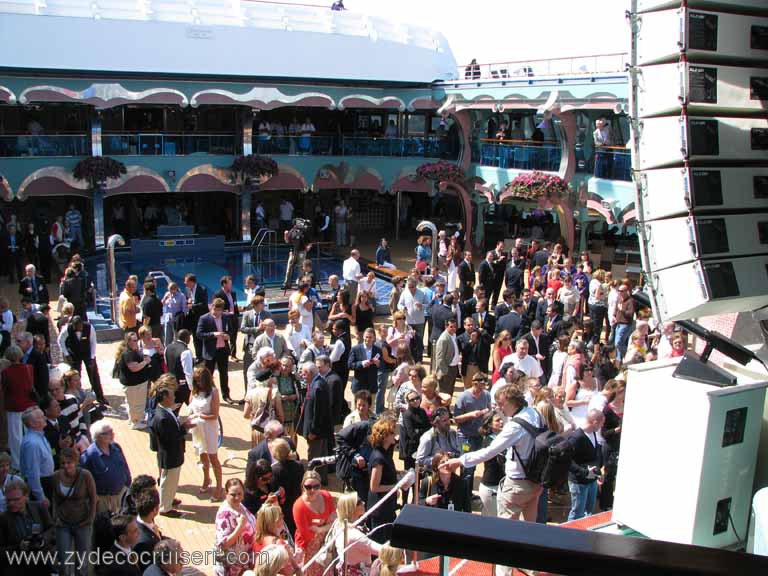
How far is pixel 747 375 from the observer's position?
4816 millimetres

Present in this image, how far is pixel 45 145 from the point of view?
83.0 ft

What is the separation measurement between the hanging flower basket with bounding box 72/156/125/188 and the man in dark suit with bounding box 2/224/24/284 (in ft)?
11.0

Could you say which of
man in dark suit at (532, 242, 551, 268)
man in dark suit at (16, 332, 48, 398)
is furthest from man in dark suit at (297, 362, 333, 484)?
man in dark suit at (532, 242, 551, 268)

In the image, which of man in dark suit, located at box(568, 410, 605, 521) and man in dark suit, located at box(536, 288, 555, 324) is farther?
man in dark suit, located at box(536, 288, 555, 324)

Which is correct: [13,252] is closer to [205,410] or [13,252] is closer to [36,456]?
[205,410]

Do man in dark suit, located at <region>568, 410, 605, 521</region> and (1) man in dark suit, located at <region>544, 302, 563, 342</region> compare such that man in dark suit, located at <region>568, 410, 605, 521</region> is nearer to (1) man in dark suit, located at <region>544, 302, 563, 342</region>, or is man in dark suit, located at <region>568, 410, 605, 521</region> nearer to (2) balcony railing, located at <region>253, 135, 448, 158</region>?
(1) man in dark suit, located at <region>544, 302, 563, 342</region>

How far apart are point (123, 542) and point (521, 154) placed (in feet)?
71.7

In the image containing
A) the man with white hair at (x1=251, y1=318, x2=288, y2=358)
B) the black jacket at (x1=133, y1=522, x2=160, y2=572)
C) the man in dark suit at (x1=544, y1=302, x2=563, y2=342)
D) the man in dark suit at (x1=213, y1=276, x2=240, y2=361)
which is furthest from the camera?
the man in dark suit at (x1=213, y1=276, x2=240, y2=361)

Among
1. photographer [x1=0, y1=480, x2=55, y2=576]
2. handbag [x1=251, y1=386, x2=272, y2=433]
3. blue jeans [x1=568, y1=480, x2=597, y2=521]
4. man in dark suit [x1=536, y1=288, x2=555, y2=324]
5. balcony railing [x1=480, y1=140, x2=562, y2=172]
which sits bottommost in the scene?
blue jeans [x1=568, y1=480, x2=597, y2=521]

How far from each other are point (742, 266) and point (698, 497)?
157 centimetres

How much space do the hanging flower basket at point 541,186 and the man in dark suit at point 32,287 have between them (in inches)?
522

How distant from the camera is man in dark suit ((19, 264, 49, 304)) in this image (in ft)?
50.9

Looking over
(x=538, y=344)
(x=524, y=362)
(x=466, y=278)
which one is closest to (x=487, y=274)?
(x=466, y=278)

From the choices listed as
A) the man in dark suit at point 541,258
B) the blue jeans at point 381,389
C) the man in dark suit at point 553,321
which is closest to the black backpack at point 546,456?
the blue jeans at point 381,389
